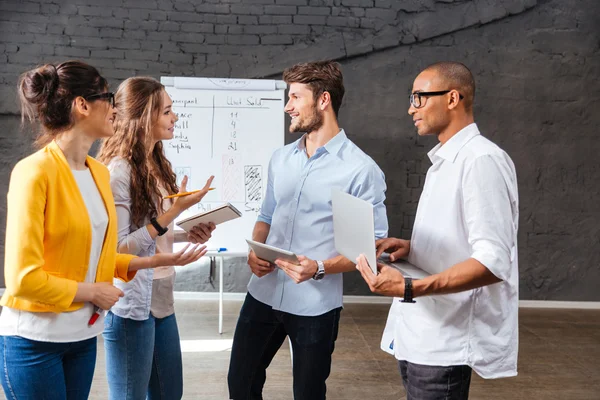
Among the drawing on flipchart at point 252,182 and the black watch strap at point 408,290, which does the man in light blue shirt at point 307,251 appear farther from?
the drawing on flipchart at point 252,182

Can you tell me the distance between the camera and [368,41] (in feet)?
16.9

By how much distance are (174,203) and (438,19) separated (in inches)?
159

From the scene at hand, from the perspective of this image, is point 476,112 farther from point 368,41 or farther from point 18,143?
point 18,143

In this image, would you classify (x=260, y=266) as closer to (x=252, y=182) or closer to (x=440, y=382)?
(x=440, y=382)

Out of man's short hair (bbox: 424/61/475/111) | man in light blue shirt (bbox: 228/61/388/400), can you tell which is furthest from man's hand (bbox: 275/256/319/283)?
man's short hair (bbox: 424/61/475/111)

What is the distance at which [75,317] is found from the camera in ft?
4.30

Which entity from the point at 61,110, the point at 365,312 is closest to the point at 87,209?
the point at 61,110

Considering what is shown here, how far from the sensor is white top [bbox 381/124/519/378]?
137cm

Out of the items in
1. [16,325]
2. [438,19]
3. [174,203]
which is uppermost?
[438,19]

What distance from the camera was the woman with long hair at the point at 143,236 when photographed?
166cm

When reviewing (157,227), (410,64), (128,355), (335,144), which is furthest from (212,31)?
(128,355)

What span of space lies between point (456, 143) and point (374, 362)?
2.39 meters

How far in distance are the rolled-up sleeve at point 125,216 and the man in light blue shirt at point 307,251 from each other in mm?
403

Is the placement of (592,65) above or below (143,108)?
above
